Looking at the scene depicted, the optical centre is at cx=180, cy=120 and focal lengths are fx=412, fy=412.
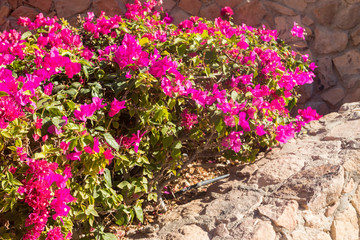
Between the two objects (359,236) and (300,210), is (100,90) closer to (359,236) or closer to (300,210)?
(300,210)

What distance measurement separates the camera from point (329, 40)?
3.90 metres

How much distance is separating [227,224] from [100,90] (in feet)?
2.78

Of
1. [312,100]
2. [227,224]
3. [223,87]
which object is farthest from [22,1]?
[227,224]

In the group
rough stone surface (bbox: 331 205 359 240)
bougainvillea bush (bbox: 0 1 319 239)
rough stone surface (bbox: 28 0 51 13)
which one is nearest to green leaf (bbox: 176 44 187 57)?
bougainvillea bush (bbox: 0 1 319 239)

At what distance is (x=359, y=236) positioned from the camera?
7.43 feet

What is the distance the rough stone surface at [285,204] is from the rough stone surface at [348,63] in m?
1.52

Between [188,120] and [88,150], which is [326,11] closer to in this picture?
[188,120]

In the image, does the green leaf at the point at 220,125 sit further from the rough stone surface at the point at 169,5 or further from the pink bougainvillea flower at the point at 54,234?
the rough stone surface at the point at 169,5

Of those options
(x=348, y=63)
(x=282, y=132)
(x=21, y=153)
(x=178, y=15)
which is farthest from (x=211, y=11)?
(x=21, y=153)

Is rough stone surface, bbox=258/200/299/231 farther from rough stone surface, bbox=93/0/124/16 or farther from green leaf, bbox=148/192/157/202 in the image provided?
rough stone surface, bbox=93/0/124/16

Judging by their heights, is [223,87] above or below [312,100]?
above

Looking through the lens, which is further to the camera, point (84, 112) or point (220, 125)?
point (220, 125)

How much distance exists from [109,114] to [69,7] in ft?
9.33

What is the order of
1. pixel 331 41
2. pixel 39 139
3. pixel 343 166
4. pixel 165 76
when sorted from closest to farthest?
1. pixel 39 139
2. pixel 165 76
3. pixel 343 166
4. pixel 331 41
